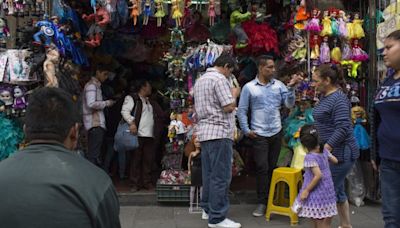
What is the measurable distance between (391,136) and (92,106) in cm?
408

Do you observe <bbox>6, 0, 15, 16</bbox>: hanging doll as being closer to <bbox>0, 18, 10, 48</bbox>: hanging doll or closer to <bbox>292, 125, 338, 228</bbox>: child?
<bbox>0, 18, 10, 48</bbox>: hanging doll

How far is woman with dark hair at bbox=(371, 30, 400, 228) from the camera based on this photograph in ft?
12.7

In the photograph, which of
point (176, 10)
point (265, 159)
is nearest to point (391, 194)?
point (265, 159)

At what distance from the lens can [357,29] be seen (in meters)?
6.60

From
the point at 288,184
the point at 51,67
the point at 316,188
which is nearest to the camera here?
the point at 316,188

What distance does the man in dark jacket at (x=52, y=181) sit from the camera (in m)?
1.83

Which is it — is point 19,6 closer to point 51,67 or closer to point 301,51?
point 51,67

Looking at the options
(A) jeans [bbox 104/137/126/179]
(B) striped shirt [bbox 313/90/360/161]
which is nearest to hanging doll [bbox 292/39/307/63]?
(B) striped shirt [bbox 313/90/360/161]

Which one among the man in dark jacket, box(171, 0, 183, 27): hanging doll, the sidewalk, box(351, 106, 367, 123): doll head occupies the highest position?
box(171, 0, 183, 27): hanging doll

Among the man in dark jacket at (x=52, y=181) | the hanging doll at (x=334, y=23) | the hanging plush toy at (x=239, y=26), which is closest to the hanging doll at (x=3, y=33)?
the hanging plush toy at (x=239, y=26)

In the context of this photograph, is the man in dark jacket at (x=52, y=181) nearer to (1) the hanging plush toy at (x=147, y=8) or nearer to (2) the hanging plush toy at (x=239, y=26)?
(1) the hanging plush toy at (x=147, y=8)

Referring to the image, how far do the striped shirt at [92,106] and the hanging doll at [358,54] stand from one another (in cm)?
321

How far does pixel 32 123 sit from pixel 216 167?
11.7 feet

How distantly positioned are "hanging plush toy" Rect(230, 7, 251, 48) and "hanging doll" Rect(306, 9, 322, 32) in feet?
2.58
